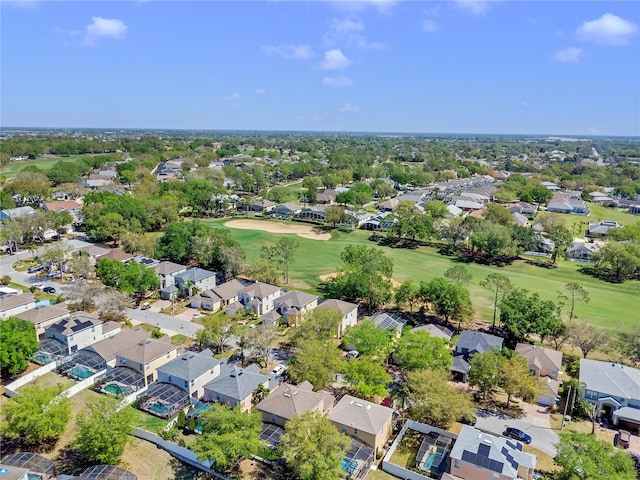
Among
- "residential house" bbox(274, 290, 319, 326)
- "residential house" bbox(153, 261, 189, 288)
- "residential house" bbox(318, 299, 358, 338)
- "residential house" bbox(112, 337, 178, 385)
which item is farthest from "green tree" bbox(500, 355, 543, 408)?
"residential house" bbox(153, 261, 189, 288)

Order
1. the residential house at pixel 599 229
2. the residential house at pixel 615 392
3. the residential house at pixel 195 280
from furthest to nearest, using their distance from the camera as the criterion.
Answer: the residential house at pixel 599 229 < the residential house at pixel 195 280 < the residential house at pixel 615 392

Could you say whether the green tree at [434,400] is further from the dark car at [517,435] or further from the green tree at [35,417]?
the green tree at [35,417]

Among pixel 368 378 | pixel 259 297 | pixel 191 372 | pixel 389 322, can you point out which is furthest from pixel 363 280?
pixel 191 372

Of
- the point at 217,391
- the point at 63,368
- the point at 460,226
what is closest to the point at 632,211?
the point at 460,226

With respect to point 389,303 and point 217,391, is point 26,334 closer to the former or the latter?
point 217,391

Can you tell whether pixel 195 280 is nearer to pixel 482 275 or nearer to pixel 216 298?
pixel 216 298

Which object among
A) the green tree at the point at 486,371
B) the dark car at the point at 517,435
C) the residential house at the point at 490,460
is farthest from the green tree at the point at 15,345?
the dark car at the point at 517,435
